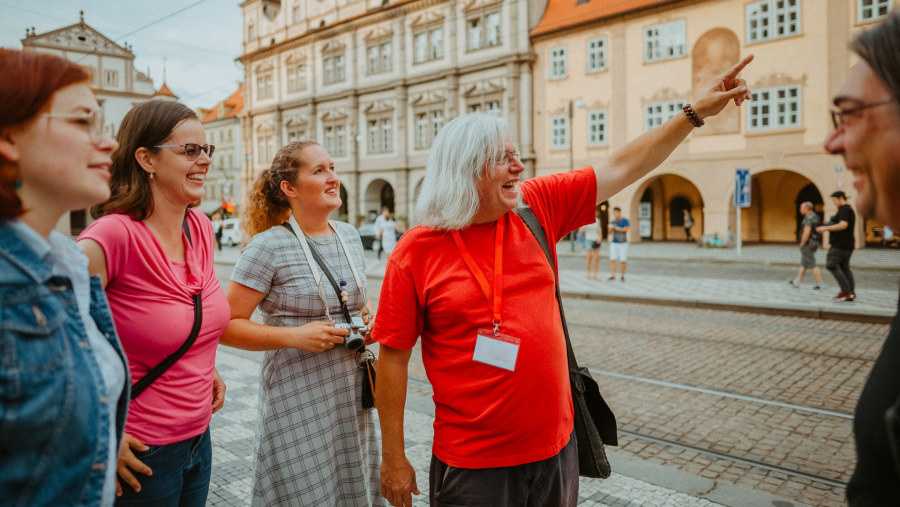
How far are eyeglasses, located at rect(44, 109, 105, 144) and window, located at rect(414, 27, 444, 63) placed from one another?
33.5 metres

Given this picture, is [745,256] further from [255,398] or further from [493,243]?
[493,243]

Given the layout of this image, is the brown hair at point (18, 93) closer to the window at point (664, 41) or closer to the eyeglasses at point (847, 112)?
the eyeglasses at point (847, 112)

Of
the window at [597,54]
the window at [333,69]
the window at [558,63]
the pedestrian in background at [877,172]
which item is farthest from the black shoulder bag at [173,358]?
the window at [333,69]

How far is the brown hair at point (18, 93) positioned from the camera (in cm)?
106

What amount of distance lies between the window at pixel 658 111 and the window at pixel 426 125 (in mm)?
11448

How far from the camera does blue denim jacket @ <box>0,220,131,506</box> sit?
104 cm

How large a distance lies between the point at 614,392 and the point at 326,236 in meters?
3.86

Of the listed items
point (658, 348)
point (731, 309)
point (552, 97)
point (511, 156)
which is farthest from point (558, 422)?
point (552, 97)

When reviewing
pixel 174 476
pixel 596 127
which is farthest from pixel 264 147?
pixel 174 476

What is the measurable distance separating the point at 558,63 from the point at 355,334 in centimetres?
2831

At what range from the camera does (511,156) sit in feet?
7.30

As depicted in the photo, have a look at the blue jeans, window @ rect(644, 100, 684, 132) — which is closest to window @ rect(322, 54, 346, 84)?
window @ rect(644, 100, 684, 132)

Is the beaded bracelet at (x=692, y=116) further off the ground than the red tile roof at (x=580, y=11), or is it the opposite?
the red tile roof at (x=580, y=11)

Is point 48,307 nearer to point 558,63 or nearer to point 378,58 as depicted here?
point 558,63
